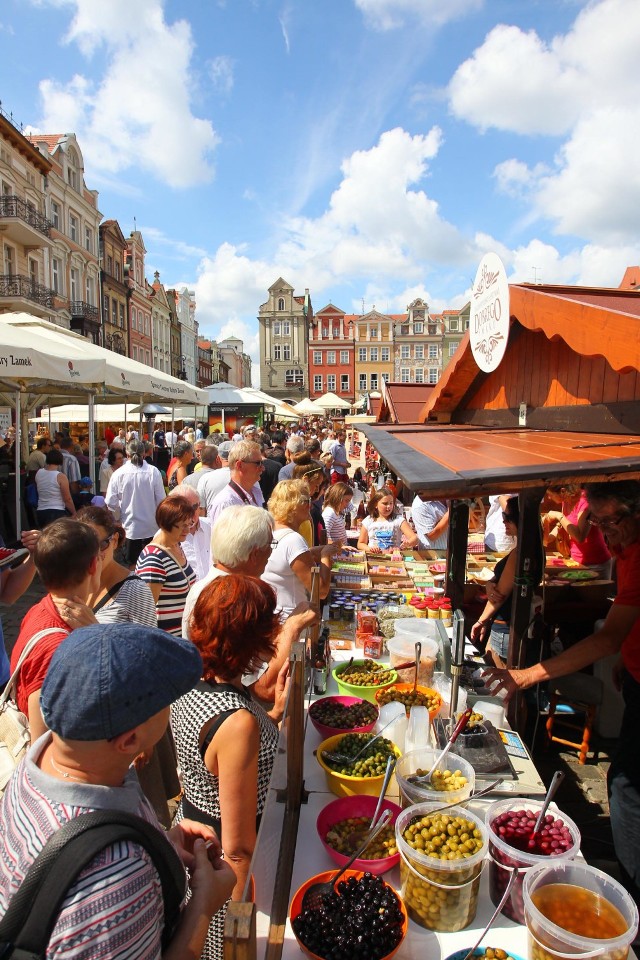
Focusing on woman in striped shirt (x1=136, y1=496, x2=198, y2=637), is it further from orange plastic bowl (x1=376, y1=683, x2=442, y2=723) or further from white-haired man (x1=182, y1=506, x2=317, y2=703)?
orange plastic bowl (x1=376, y1=683, x2=442, y2=723)

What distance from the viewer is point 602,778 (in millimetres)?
3928

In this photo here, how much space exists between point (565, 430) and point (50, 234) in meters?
33.1

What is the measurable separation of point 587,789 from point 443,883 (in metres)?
2.64

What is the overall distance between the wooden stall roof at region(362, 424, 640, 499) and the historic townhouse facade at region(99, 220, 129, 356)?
38.2 metres

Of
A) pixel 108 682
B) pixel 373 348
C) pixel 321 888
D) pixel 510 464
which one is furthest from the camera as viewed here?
pixel 373 348

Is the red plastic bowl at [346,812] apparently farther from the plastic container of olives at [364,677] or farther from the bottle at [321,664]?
the bottle at [321,664]

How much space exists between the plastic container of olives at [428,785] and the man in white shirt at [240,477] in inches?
135

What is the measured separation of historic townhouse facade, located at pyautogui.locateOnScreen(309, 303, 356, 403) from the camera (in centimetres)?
6925

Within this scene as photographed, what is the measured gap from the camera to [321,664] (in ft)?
11.2


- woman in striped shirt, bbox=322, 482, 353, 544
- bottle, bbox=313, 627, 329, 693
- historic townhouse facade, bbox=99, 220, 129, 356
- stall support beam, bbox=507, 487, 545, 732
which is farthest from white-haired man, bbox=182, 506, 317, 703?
historic townhouse facade, bbox=99, 220, 129, 356

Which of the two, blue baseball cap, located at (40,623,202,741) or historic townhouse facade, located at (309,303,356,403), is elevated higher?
historic townhouse facade, located at (309,303,356,403)

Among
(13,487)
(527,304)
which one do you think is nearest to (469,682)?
(527,304)

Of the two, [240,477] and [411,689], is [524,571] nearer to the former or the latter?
[411,689]

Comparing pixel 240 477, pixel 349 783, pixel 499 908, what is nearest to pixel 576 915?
pixel 499 908
